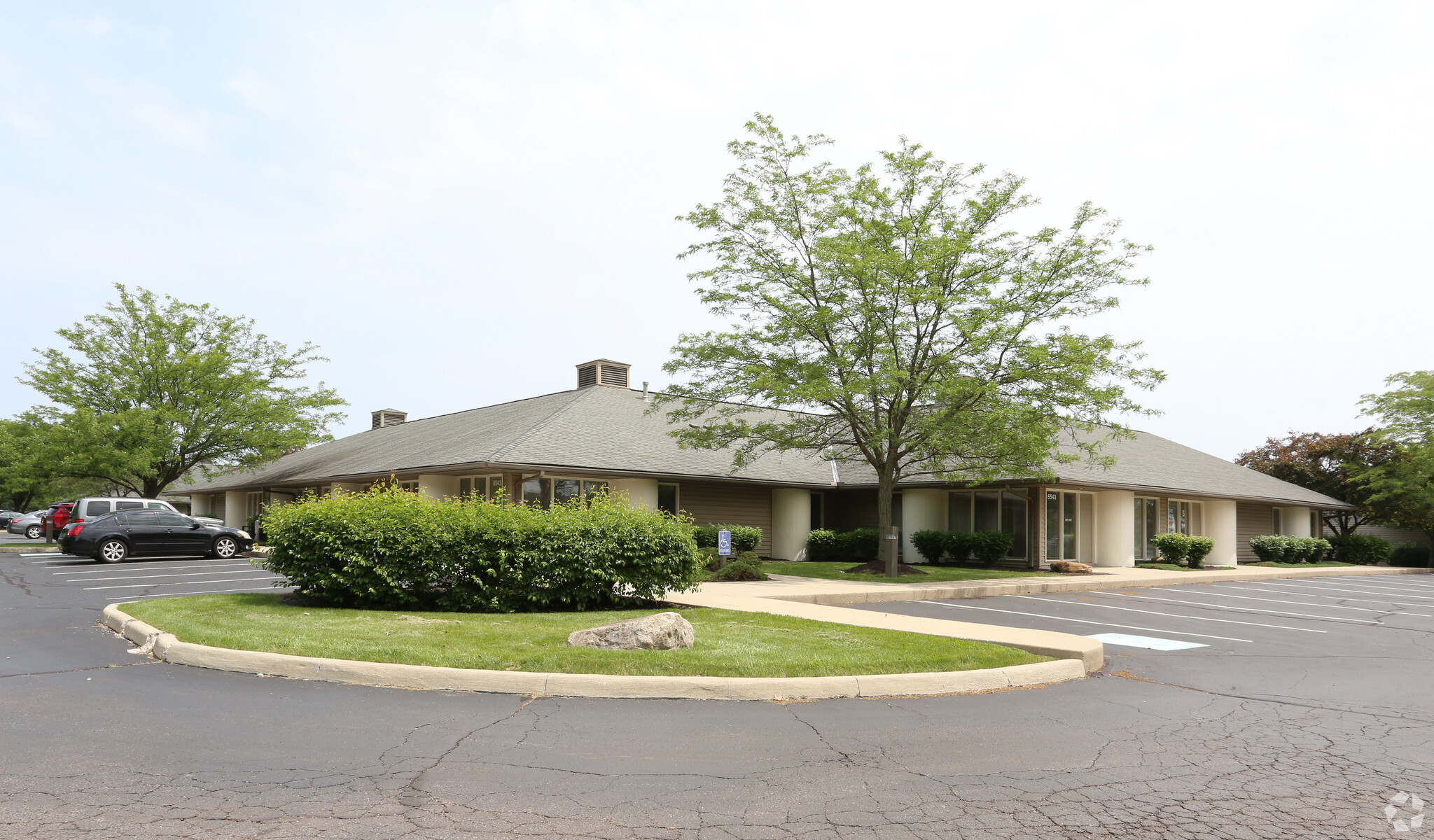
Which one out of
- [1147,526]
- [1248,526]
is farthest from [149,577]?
[1248,526]

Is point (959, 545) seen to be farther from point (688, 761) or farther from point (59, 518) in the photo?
point (59, 518)

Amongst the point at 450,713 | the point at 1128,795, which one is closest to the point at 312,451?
the point at 450,713

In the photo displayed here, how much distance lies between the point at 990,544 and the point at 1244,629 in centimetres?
1289

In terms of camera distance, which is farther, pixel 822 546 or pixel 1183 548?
pixel 1183 548

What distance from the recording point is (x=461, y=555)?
1310cm

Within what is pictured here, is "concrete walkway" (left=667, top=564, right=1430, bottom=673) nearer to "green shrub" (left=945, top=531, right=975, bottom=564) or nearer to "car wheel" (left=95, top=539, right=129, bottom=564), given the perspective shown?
"green shrub" (left=945, top=531, right=975, bottom=564)

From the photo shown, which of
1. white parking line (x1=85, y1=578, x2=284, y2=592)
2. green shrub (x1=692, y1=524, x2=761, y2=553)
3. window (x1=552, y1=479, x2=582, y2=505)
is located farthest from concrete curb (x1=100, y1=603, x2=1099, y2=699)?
window (x1=552, y1=479, x2=582, y2=505)

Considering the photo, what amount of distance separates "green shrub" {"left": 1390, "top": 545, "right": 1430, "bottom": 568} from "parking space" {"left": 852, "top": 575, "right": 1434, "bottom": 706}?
1872 cm

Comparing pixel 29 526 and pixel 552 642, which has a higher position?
pixel 552 642

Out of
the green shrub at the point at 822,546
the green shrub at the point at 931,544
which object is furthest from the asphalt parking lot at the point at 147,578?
the green shrub at the point at 931,544

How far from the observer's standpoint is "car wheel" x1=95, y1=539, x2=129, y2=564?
965 inches

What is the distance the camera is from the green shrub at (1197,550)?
31.4 metres

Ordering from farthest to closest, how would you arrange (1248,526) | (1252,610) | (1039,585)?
(1248,526)
(1039,585)
(1252,610)

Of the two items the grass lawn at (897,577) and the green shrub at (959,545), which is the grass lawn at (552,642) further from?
the green shrub at (959,545)
